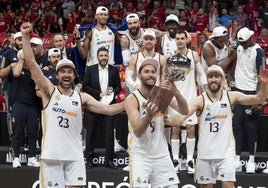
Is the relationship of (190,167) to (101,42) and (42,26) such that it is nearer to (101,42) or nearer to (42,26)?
(101,42)

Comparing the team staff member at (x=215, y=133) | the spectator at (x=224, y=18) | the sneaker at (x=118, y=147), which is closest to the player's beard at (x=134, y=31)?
the sneaker at (x=118, y=147)

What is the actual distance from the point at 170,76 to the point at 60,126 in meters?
1.93

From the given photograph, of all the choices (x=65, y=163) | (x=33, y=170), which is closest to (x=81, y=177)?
(x=65, y=163)

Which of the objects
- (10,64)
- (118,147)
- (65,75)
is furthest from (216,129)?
(10,64)

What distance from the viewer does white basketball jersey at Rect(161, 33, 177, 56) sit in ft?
38.7

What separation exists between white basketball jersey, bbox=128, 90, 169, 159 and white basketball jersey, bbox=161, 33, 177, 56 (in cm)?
336

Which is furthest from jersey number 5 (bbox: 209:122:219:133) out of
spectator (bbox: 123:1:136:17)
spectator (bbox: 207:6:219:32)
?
spectator (bbox: 123:1:136:17)

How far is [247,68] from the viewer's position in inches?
452

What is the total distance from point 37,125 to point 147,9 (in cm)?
1108

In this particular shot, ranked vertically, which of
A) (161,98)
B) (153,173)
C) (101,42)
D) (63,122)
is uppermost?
(101,42)

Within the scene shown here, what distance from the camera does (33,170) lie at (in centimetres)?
1171

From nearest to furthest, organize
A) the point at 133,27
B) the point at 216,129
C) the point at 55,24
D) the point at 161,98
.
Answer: the point at 161,98 < the point at 216,129 < the point at 133,27 < the point at 55,24

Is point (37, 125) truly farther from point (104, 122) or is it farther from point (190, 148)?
point (190, 148)

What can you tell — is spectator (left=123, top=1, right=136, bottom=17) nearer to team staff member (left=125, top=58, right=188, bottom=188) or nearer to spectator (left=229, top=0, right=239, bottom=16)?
spectator (left=229, top=0, right=239, bottom=16)
